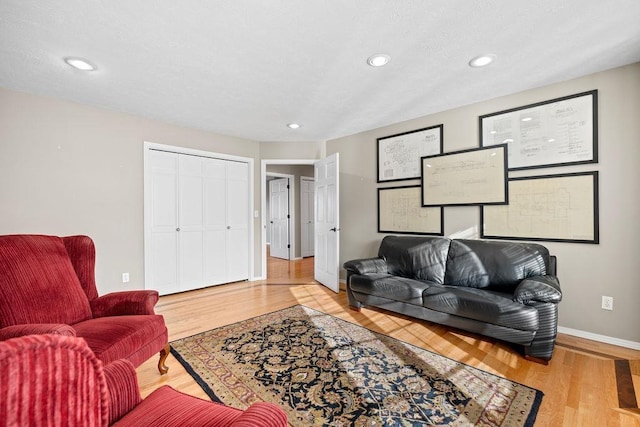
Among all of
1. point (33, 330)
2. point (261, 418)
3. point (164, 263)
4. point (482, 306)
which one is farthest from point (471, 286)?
point (164, 263)

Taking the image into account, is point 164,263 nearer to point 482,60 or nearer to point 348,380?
point 348,380

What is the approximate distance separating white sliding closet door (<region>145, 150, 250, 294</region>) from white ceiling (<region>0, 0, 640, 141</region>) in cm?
106

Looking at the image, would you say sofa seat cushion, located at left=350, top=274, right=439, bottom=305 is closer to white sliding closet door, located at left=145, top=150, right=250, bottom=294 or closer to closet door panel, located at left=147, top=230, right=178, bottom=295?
white sliding closet door, located at left=145, top=150, right=250, bottom=294

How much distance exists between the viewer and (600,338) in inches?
99.0

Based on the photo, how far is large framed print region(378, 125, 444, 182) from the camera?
11.7ft

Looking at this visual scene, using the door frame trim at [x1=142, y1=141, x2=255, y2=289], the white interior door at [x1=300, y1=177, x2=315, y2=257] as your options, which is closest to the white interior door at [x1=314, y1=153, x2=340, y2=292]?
the door frame trim at [x1=142, y1=141, x2=255, y2=289]

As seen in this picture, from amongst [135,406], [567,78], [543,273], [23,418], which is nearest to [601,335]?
[543,273]

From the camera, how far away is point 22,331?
126 centimetres

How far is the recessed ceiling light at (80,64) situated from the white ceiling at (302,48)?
0.06 m

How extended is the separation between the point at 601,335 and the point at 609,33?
7.99 ft

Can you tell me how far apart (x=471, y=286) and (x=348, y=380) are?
5.55 ft

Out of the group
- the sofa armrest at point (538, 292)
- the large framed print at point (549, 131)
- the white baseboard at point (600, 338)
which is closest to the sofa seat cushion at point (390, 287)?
the sofa armrest at point (538, 292)

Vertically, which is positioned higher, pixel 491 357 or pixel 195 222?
pixel 195 222

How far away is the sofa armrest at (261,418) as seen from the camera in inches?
32.1
